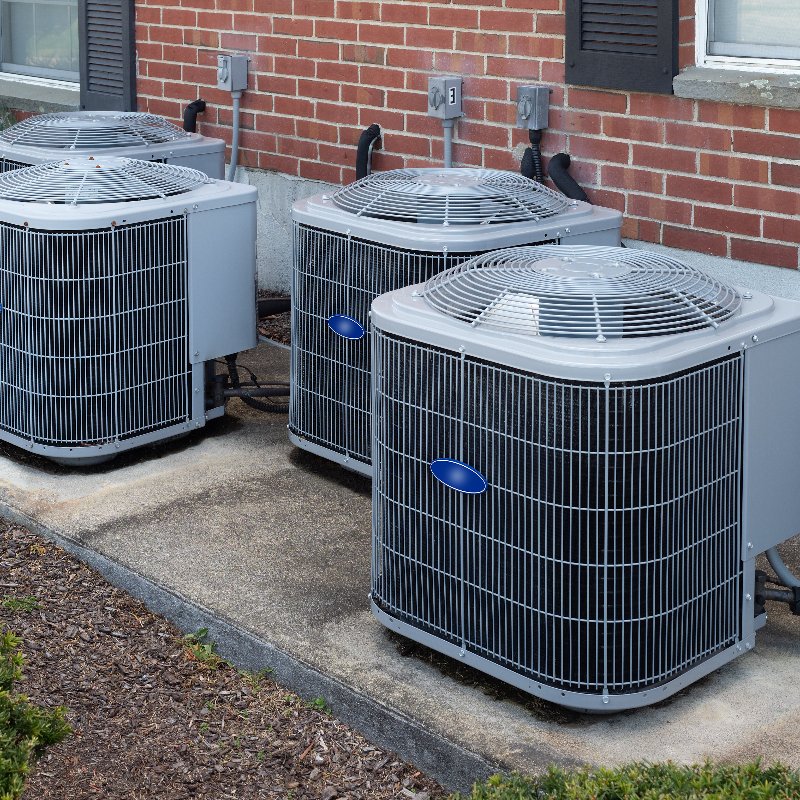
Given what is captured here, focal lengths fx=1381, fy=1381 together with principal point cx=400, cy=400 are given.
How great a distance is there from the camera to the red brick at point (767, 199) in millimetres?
5480

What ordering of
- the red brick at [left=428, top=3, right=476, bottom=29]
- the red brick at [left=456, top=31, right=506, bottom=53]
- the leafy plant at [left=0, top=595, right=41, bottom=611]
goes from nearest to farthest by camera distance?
the leafy plant at [left=0, top=595, right=41, bottom=611], the red brick at [left=456, top=31, right=506, bottom=53], the red brick at [left=428, top=3, right=476, bottom=29]

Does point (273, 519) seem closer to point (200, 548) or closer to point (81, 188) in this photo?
point (200, 548)

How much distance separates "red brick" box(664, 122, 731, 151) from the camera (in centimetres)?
567

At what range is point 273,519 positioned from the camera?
5.15 meters

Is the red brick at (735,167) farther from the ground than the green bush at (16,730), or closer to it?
farther from the ground

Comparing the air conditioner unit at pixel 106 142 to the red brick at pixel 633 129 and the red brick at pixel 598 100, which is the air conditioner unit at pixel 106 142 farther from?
the red brick at pixel 633 129

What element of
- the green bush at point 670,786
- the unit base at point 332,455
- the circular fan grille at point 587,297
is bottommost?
the green bush at point 670,786

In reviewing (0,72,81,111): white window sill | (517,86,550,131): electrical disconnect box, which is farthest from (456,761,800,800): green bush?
A: (0,72,81,111): white window sill

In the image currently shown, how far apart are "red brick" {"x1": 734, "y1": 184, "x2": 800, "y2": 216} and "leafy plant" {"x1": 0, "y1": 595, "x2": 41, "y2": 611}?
318 centimetres

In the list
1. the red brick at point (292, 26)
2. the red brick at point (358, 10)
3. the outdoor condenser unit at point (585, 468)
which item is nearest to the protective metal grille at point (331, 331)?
the outdoor condenser unit at point (585, 468)

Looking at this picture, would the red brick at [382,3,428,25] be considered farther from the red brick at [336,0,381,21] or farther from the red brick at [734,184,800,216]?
the red brick at [734,184,800,216]

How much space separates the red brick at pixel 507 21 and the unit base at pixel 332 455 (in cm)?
224

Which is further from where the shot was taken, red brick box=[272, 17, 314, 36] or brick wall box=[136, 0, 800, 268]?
red brick box=[272, 17, 314, 36]

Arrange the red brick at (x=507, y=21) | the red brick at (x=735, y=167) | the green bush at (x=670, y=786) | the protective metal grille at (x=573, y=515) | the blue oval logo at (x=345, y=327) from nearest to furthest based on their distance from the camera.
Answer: the green bush at (x=670, y=786)
the protective metal grille at (x=573, y=515)
the blue oval logo at (x=345, y=327)
the red brick at (x=735, y=167)
the red brick at (x=507, y=21)
